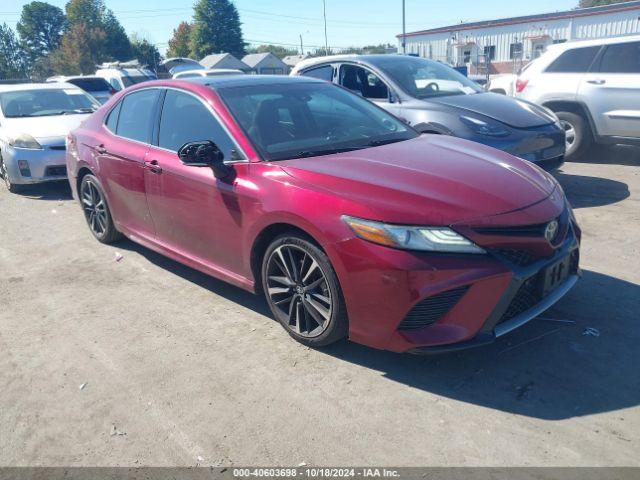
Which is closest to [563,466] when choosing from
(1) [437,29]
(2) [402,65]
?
(2) [402,65]

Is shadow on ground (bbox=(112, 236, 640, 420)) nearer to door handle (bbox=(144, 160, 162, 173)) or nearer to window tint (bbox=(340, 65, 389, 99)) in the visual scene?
door handle (bbox=(144, 160, 162, 173))

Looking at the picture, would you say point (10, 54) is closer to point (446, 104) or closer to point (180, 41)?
point (180, 41)

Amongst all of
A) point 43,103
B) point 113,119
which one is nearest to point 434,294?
point 113,119

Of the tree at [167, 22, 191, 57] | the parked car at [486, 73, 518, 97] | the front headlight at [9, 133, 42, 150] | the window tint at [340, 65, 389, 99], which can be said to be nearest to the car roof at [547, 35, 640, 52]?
the parked car at [486, 73, 518, 97]

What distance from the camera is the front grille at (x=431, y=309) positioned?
113 inches

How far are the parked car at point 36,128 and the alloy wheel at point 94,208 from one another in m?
2.60

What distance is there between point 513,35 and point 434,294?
51.0m

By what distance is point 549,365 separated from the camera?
3188 mm

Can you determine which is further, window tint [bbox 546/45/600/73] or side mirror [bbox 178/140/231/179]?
window tint [bbox 546/45/600/73]

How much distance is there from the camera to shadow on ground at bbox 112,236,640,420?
9.51 feet

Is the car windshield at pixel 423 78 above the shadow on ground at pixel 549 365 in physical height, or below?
above

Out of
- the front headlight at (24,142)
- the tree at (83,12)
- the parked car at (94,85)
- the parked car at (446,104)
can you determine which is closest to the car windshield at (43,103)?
the front headlight at (24,142)

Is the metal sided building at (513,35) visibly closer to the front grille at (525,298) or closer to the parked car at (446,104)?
the parked car at (446,104)

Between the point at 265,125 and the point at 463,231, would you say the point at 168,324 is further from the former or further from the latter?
the point at 463,231
